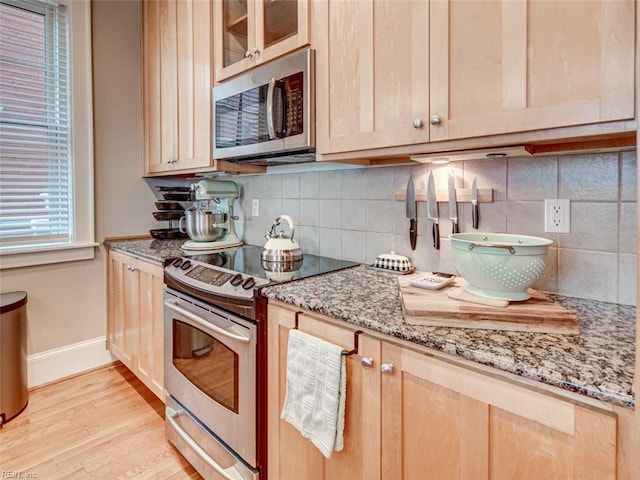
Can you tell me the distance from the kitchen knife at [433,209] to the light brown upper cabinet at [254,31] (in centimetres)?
75

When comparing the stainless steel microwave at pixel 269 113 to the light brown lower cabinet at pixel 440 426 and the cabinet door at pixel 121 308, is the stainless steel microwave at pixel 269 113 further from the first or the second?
the cabinet door at pixel 121 308

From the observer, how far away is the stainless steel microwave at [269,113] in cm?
140

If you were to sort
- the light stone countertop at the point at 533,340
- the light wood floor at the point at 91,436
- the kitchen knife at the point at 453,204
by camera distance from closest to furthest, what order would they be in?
the light stone countertop at the point at 533,340 < the kitchen knife at the point at 453,204 < the light wood floor at the point at 91,436

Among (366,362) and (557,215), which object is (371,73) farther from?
(366,362)

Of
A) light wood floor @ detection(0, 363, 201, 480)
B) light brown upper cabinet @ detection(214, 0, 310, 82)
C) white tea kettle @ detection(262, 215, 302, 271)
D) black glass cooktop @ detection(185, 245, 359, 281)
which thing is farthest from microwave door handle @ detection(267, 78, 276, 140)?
light wood floor @ detection(0, 363, 201, 480)

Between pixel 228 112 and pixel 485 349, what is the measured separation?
5.21 ft

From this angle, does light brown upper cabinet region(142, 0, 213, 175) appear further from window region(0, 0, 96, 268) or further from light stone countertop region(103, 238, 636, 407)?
light stone countertop region(103, 238, 636, 407)

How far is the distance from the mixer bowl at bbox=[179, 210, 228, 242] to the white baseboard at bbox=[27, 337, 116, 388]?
1.16 m

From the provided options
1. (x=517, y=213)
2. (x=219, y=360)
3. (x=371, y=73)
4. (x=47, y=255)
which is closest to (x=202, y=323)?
(x=219, y=360)

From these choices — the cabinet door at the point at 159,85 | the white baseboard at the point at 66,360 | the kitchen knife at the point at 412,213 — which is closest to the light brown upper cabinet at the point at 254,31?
the cabinet door at the point at 159,85

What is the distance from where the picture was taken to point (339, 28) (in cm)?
129

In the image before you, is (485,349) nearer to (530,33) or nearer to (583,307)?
(583,307)

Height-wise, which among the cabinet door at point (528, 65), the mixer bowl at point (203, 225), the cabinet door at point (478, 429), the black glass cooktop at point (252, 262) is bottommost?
the cabinet door at point (478, 429)

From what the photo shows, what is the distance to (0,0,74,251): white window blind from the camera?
81.2 inches
